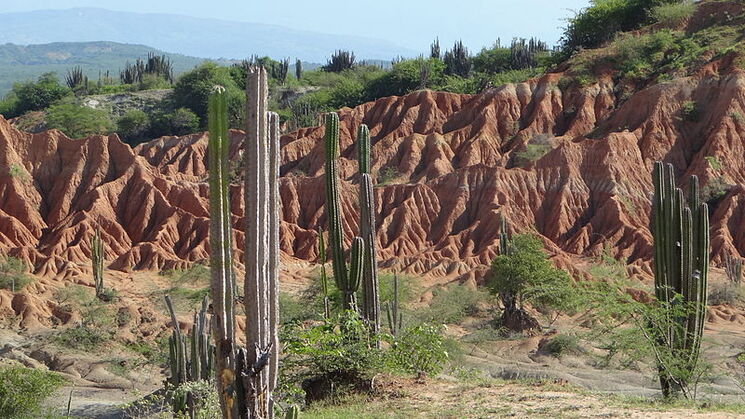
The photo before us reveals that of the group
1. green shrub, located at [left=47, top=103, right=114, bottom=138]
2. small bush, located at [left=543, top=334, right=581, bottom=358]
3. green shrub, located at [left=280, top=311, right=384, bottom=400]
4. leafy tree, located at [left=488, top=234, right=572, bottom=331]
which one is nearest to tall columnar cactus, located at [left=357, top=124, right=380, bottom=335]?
green shrub, located at [left=280, top=311, right=384, bottom=400]

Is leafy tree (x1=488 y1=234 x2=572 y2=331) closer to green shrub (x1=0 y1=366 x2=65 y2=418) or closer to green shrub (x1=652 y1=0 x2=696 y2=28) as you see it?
green shrub (x1=0 y1=366 x2=65 y2=418)

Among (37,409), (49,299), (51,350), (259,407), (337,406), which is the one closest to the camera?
(259,407)

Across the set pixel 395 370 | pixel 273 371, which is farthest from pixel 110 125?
pixel 273 371

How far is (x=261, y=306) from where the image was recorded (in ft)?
41.7

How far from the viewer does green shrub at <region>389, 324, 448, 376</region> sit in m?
19.9

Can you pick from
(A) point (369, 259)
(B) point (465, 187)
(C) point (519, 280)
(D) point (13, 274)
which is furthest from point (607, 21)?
(A) point (369, 259)

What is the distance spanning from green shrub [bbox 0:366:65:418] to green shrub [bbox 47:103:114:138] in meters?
58.5

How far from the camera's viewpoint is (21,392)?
81.2ft

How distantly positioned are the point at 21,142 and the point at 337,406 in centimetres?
4667

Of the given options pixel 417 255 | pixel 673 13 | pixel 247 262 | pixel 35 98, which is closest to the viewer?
pixel 247 262

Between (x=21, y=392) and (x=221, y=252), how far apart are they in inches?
555

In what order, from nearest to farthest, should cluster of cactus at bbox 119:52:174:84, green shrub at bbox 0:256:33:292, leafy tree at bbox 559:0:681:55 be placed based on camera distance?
green shrub at bbox 0:256:33:292, leafy tree at bbox 559:0:681:55, cluster of cactus at bbox 119:52:174:84

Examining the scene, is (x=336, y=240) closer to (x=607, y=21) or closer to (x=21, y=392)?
(x=21, y=392)

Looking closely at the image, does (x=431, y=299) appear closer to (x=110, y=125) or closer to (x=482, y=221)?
(x=482, y=221)
